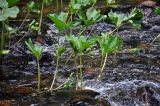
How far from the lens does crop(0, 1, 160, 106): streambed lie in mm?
2797

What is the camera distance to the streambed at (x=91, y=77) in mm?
2797

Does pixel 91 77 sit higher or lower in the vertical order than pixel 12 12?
lower

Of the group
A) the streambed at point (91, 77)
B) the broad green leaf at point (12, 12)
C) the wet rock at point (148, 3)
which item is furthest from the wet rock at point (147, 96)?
the wet rock at point (148, 3)

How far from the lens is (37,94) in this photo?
290 cm

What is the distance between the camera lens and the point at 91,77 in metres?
3.24

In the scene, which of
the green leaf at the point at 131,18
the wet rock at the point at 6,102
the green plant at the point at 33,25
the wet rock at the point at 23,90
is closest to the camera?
the wet rock at the point at 6,102

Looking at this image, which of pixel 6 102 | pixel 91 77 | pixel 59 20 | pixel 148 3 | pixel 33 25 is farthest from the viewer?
pixel 148 3

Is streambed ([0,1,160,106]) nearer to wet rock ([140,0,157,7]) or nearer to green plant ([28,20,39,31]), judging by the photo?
green plant ([28,20,39,31])

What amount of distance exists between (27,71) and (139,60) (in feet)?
3.44

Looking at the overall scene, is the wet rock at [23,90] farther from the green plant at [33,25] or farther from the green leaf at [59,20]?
the green plant at [33,25]

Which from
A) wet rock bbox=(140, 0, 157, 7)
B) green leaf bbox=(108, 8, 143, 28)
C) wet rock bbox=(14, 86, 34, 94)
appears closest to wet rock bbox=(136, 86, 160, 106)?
green leaf bbox=(108, 8, 143, 28)

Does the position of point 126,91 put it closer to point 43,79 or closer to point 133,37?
point 43,79

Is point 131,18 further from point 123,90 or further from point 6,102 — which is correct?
point 6,102

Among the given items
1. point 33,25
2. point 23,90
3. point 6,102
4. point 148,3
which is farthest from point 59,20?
point 148,3
